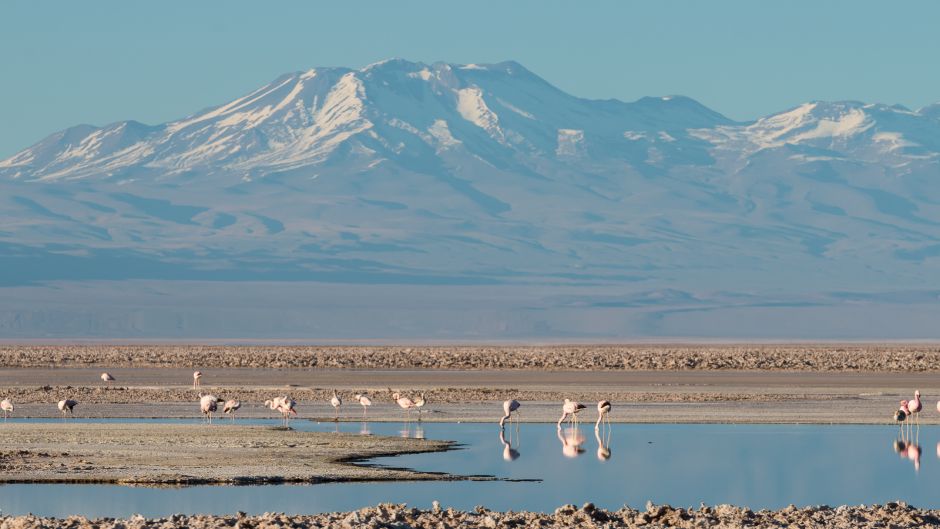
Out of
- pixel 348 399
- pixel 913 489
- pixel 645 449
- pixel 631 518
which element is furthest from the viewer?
pixel 348 399

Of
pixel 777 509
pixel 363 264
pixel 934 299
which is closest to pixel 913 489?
pixel 777 509

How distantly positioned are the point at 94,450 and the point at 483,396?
54.9ft

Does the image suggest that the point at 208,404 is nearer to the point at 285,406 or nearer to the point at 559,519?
the point at 285,406

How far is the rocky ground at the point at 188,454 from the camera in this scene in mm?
23391

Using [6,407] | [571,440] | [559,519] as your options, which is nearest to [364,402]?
[571,440]

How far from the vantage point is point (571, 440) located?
30.4m

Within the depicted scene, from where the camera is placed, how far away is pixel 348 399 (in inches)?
1608

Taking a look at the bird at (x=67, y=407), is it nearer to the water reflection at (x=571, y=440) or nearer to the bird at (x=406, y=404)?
the bird at (x=406, y=404)

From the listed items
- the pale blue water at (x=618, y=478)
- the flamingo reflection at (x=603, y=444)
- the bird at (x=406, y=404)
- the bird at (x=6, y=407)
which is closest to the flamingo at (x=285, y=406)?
the pale blue water at (x=618, y=478)

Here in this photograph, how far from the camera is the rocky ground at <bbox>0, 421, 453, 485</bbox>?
2339 cm

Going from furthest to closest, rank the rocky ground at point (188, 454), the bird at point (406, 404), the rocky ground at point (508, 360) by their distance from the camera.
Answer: the rocky ground at point (508, 360) < the bird at point (406, 404) < the rocky ground at point (188, 454)

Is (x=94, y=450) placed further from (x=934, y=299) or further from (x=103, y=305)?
(x=934, y=299)

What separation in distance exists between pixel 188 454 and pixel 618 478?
19.7 feet

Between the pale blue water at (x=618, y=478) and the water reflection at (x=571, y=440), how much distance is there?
104 mm
